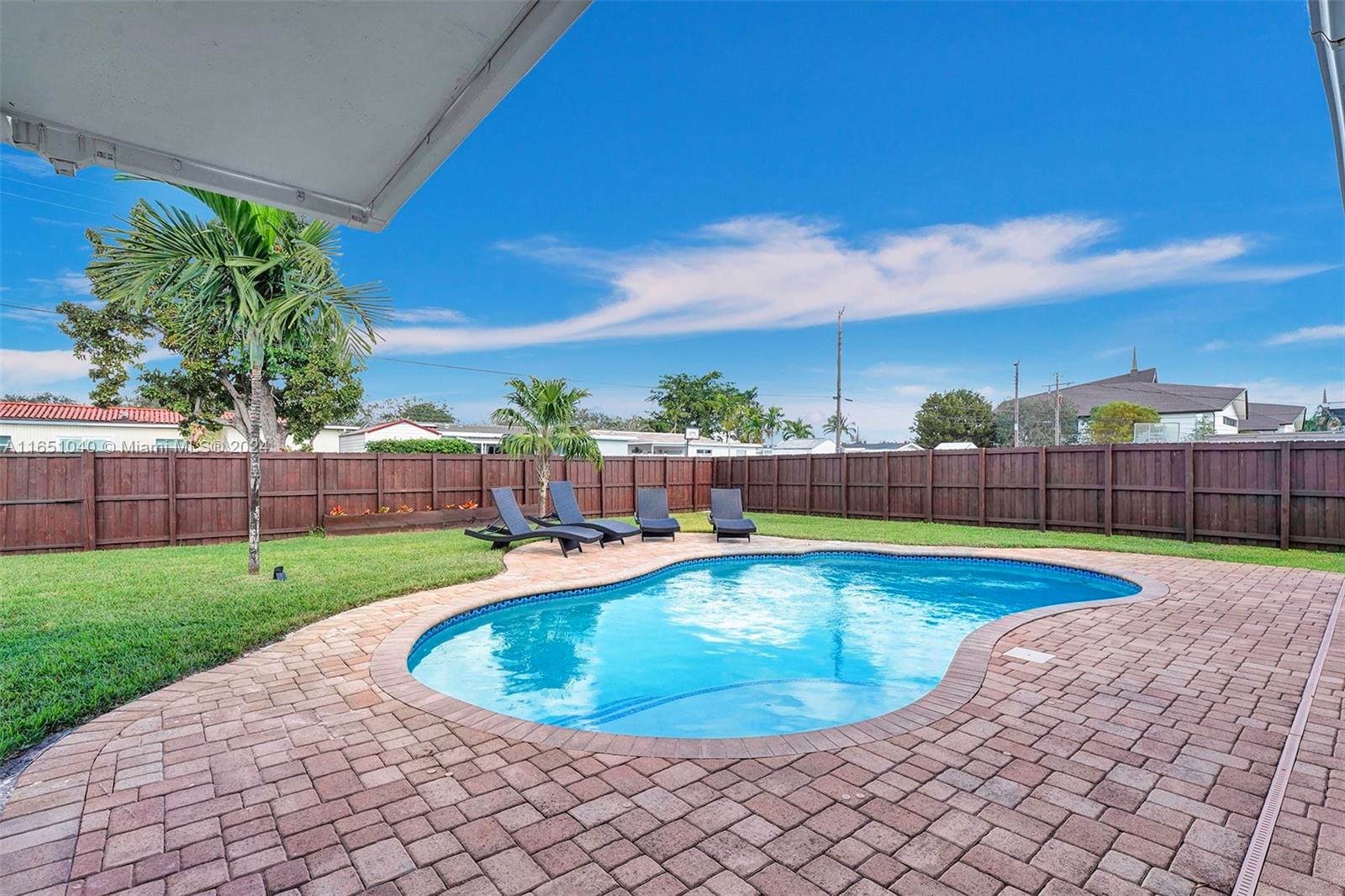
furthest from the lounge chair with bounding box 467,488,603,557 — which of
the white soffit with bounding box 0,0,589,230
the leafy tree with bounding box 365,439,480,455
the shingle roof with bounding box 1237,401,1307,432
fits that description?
the shingle roof with bounding box 1237,401,1307,432

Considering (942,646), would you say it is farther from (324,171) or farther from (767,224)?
(767,224)

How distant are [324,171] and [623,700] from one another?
4.00 metres

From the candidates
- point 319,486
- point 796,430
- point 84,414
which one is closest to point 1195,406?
point 796,430

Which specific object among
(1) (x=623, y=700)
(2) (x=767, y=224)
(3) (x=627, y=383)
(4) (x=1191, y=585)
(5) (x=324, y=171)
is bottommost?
(1) (x=623, y=700)

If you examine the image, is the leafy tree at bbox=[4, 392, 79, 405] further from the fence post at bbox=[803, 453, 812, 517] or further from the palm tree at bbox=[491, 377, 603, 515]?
the fence post at bbox=[803, 453, 812, 517]

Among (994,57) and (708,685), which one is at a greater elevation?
(994,57)

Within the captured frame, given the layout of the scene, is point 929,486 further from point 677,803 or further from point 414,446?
point 414,446

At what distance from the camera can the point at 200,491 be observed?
35.8 ft

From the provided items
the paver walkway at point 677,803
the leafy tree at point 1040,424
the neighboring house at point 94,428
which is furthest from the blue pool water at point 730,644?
the leafy tree at point 1040,424

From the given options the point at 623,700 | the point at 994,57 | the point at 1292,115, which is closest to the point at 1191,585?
the point at 623,700

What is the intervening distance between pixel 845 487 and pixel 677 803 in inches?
559

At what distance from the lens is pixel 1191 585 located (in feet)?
23.3

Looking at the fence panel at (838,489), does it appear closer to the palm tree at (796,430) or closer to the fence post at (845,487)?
the fence post at (845,487)

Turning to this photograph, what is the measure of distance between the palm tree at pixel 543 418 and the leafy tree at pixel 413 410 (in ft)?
134
